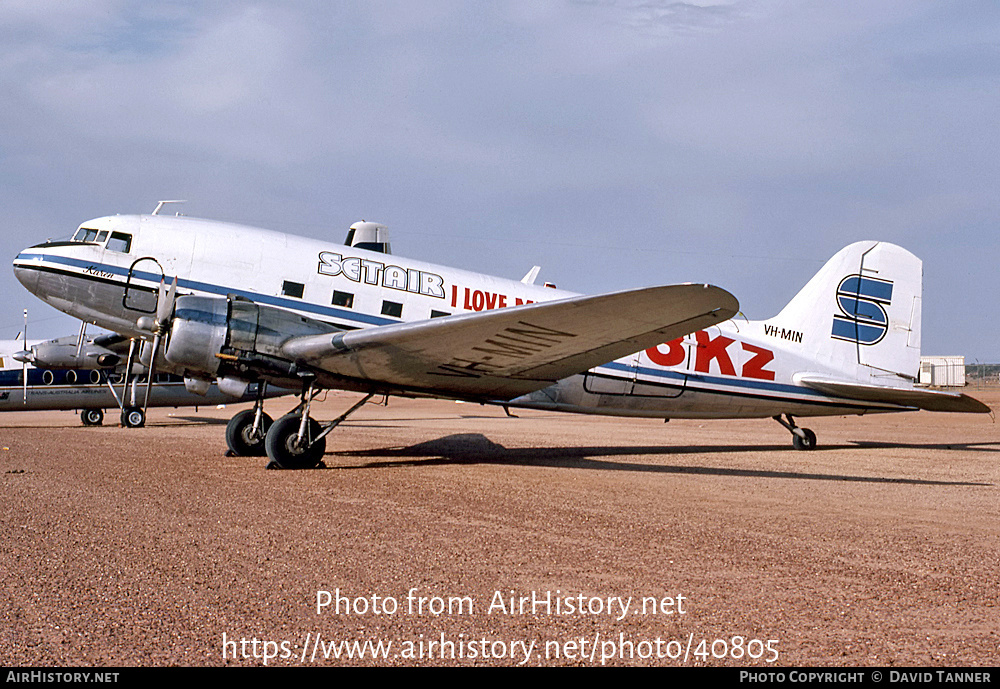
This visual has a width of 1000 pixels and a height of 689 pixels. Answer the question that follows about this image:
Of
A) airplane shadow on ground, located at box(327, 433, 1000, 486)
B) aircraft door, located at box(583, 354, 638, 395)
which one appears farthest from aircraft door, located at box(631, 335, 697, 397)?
airplane shadow on ground, located at box(327, 433, 1000, 486)

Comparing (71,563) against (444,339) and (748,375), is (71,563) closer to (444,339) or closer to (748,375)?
(444,339)

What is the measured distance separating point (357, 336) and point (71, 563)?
5205 millimetres

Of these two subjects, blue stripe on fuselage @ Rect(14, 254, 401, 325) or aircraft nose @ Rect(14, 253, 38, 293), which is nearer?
blue stripe on fuselage @ Rect(14, 254, 401, 325)

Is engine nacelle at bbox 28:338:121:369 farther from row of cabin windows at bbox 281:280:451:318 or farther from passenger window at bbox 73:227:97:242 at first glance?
row of cabin windows at bbox 281:280:451:318

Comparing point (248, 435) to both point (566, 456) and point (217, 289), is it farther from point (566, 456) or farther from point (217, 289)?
point (566, 456)

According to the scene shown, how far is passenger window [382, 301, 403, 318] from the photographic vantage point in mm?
12633

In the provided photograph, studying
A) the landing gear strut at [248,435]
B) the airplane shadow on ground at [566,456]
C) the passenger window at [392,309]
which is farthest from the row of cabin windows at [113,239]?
the airplane shadow on ground at [566,456]

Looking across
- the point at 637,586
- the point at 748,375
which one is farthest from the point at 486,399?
the point at 637,586

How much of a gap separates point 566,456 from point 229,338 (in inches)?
270

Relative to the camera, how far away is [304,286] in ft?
40.5

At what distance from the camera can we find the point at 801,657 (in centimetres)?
374

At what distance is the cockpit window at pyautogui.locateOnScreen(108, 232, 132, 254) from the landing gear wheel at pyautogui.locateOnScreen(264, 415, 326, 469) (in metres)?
3.82

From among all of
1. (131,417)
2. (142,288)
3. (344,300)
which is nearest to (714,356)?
(344,300)
